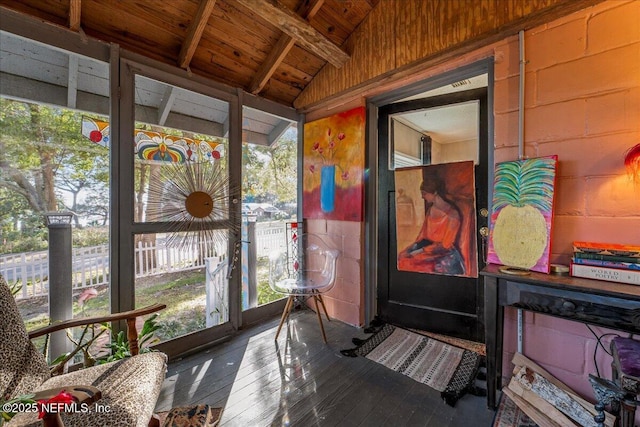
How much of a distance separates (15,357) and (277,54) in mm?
2662

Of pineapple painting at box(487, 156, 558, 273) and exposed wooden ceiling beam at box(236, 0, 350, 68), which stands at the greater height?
exposed wooden ceiling beam at box(236, 0, 350, 68)

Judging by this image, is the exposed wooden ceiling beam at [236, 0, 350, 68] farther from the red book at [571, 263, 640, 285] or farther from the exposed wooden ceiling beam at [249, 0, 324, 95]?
the red book at [571, 263, 640, 285]

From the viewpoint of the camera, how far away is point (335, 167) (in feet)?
9.12

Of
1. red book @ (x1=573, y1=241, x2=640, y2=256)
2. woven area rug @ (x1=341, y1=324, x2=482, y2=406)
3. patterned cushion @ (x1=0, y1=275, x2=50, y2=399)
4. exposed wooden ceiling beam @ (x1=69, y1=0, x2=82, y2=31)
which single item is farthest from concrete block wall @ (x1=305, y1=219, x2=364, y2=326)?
exposed wooden ceiling beam @ (x1=69, y1=0, x2=82, y2=31)

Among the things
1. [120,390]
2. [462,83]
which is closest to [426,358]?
[120,390]

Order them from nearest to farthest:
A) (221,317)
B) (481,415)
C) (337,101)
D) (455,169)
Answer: (481,415) → (455,169) → (221,317) → (337,101)

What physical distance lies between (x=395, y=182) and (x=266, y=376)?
197cm

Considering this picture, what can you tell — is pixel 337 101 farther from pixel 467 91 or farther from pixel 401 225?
pixel 401 225

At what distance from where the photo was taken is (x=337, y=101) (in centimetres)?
282

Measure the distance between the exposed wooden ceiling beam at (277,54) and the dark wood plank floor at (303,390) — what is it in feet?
8.12

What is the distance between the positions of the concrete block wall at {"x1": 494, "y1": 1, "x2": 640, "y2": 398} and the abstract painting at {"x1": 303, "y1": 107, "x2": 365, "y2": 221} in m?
1.25

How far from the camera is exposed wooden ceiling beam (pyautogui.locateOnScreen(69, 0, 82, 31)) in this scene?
1.66 metres

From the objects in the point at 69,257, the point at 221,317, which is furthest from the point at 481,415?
the point at 69,257

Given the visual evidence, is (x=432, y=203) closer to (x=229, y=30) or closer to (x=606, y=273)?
(x=606, y=273)
